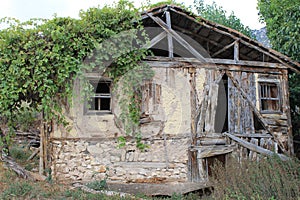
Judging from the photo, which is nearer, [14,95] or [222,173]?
[222,173]

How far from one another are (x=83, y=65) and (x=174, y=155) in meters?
3.48

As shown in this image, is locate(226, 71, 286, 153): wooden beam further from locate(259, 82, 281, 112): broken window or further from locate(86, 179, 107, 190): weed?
locate(86, 179, 107, 190): weed

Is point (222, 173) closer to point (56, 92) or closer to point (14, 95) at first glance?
point (56, 92)

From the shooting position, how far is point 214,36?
9594 millimetres

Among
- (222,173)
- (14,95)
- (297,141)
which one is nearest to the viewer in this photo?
(222,173)

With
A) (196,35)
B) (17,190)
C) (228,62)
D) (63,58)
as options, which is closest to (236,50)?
(228,62)

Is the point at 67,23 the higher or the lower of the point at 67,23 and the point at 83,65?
the higher

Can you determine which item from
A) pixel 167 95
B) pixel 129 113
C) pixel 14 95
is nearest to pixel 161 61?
pixel 167 95

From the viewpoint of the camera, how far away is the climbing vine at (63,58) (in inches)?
287

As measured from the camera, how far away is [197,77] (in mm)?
8938

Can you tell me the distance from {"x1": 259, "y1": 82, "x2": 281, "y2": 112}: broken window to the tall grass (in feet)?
14.4

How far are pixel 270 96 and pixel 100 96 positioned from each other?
5.55 meters

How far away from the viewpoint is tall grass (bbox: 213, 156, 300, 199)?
455 centimetres

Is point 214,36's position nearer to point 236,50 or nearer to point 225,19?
point 236,50
